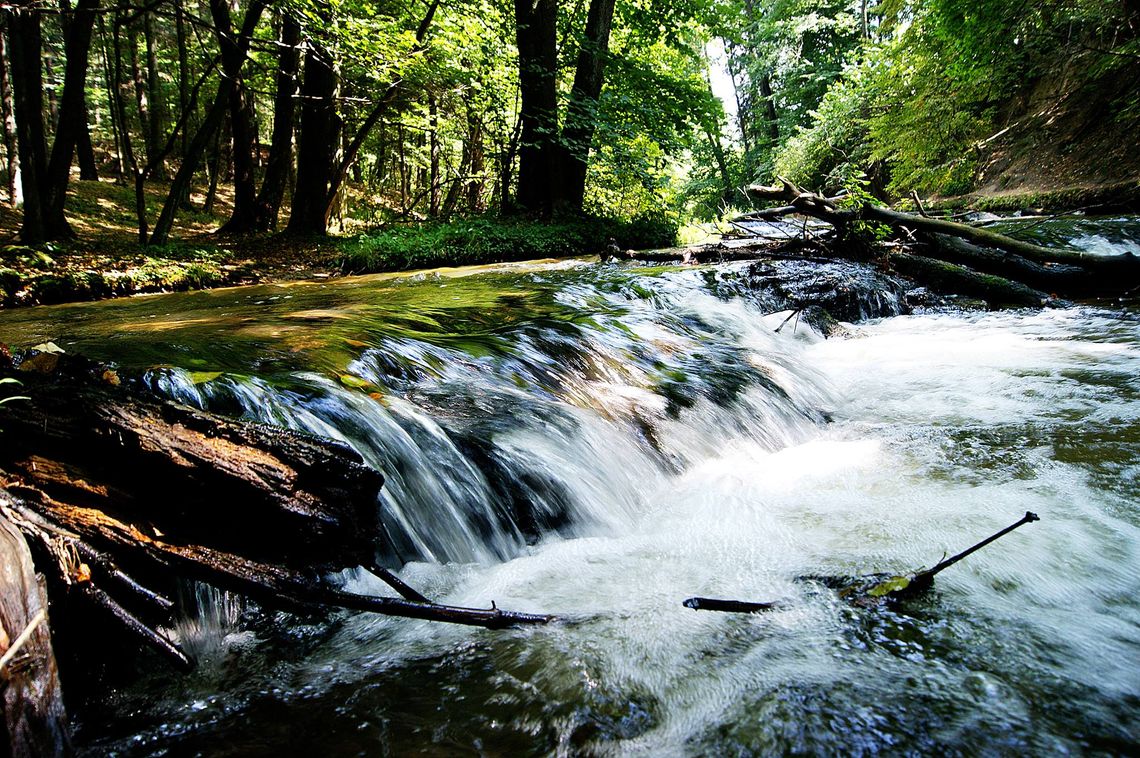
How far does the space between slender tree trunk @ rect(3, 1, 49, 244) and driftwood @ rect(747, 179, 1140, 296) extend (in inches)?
454

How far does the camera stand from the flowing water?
1.54 meters

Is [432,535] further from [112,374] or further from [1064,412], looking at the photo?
[1064,412]

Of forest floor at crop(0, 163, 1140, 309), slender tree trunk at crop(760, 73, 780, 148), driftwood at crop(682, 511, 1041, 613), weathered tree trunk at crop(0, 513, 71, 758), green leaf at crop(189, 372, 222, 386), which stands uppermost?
slender tree trunk at crop(760, 73, 780, 148)

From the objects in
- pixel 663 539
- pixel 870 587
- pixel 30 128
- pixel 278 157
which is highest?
pixel 278 157

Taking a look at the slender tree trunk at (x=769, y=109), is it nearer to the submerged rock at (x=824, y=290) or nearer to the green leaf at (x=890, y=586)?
the submerged rock at (x=824, y=290)

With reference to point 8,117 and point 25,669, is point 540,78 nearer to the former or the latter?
point 8,117

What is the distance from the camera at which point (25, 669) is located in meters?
1.17

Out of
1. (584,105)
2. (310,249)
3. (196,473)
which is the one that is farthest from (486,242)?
(196,473)

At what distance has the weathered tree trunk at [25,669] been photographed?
1.12 metres

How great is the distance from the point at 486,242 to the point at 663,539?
32.5 ft

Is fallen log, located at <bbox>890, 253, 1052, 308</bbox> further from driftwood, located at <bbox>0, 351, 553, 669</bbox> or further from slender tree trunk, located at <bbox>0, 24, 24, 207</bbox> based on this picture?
slender tree trunk, located at <bbox>0, 24, 24, 207</bbox>

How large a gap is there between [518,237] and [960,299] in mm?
7789

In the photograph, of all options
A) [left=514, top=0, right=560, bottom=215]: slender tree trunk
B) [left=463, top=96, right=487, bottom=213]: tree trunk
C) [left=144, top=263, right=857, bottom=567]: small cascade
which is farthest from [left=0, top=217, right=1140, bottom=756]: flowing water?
[left=463, top=96, right=487, bottom=213]: tree trunk

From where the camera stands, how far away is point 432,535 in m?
2.60
